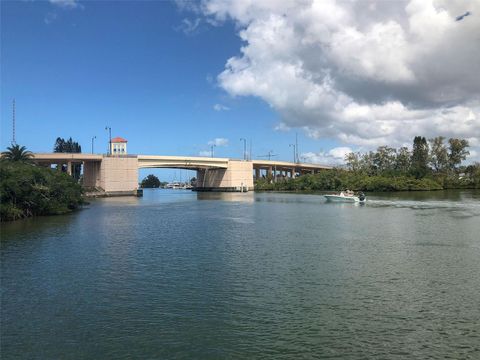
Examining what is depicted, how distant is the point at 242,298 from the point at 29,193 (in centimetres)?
4490

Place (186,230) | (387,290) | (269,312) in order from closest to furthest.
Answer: (269,312)
(387,290)
(186,230)

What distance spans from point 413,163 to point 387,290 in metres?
150

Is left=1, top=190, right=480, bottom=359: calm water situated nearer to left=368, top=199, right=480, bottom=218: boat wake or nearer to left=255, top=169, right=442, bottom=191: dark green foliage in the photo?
left=368, top=199, right=480, bottom=218: boat wake

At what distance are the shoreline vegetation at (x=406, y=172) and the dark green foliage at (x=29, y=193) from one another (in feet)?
360

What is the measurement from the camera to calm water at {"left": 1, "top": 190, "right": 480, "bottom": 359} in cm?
1351

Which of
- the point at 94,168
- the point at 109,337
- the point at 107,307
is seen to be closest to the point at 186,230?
the point at 107,307

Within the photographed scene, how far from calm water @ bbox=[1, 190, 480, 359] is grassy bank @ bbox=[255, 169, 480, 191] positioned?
115 m

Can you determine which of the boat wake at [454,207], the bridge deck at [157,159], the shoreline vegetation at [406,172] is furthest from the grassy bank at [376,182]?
the boat wake at [454,207]

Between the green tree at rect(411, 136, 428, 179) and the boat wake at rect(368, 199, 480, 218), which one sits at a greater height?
the green tree at rect(411, 136, 428, 179)

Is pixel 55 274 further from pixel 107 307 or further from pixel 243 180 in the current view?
pixel 243 180

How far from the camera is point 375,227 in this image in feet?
141

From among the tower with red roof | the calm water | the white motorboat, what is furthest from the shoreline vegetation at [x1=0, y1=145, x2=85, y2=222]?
the tower with red roof

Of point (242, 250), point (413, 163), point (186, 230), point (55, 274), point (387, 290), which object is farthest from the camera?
point (413, 163)

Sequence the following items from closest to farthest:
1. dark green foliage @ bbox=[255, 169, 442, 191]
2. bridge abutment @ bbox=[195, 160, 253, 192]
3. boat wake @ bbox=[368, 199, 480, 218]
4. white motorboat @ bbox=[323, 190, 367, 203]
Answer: boat wake @ bbox=[368, 199, 480, 218]
white motorboat @ bbox=[323, 190, 367, 203]
dark green foliage @ bbox=[255, 169, 442, 191]
bridge abutment @ bbox=[195, 160, 253, 192]
